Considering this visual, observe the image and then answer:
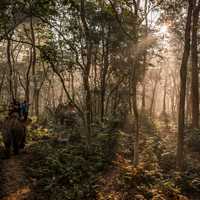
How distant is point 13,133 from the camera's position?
14.1 meters

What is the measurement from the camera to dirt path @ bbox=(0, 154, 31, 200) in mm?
10591

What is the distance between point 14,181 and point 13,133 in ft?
9.50

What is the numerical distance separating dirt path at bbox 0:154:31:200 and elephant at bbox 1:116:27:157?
26.2 inches

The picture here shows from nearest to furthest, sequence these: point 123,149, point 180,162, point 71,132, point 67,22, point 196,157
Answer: point 180,162 → point 196,157 → point 123,149 → point 71,132 → point 67,22

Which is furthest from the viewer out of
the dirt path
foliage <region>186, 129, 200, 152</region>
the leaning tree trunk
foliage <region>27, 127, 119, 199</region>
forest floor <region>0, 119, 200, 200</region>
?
foliage <region>186, 129, 200, 152</region>

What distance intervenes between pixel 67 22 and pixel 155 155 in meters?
13.1

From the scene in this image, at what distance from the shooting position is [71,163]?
13.9 meters

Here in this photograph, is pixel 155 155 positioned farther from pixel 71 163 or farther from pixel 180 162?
pixel 71 163

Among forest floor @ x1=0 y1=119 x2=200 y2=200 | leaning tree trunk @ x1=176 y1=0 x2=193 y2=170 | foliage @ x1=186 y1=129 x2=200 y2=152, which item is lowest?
forest floor @ x1=0 y1=119 x2=200 y2=200

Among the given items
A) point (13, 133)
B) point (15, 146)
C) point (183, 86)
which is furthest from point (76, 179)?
point (183, 86)

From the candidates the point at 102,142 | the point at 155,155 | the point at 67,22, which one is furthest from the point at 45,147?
the point at 67,22

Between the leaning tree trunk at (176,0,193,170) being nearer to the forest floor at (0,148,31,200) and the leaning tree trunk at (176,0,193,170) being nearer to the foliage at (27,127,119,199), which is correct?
the foliage at (27,127,119,199)

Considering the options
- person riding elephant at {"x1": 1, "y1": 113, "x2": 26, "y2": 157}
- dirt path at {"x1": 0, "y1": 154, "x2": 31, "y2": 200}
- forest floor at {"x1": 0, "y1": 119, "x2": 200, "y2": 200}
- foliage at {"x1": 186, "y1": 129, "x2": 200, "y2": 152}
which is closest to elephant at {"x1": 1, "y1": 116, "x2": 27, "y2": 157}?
person riding elephant at {"x1": 1, "y1": 113, "x2": 26, "y2": 157}

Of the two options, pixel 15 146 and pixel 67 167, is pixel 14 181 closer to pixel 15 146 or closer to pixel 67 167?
pixel 67 167
